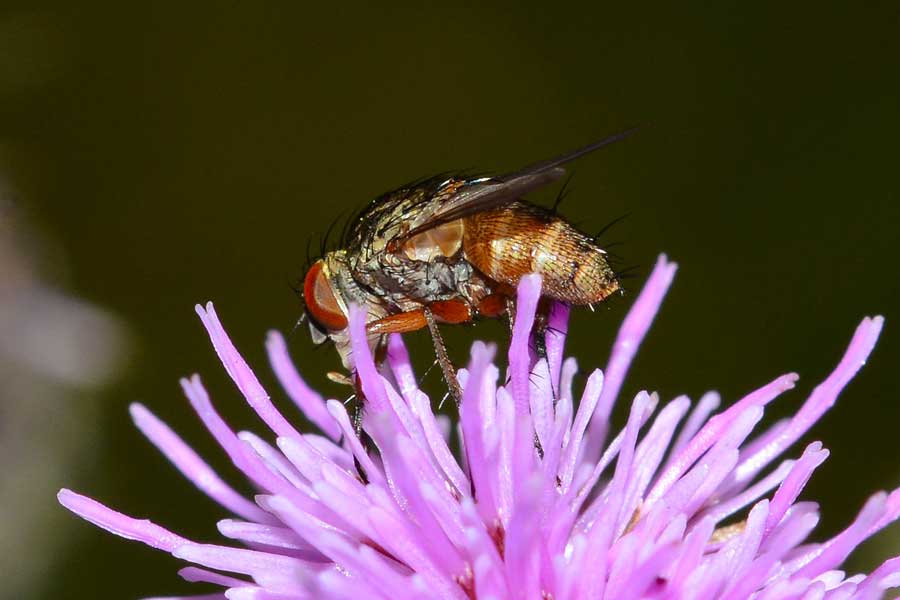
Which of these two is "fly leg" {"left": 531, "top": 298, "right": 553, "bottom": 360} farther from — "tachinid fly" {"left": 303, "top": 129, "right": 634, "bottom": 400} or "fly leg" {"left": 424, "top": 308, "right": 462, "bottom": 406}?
"fly leg" {"left": 424, "top": 308, "right": 462, "bottom": 406}

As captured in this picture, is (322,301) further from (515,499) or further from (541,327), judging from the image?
(515,499)

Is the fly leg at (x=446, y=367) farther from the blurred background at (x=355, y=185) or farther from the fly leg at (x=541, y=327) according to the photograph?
the blurred background at (x=355, y=185)

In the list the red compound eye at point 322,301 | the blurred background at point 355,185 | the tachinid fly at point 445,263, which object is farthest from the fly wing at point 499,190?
the blurred background at point 355,185

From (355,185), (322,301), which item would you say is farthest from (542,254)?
(355,185)

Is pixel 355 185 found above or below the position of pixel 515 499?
above

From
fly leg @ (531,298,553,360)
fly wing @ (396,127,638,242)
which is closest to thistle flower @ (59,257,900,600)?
fly leg @ (531,298,553,360)

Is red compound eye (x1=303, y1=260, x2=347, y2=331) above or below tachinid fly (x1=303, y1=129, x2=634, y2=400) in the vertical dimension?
below

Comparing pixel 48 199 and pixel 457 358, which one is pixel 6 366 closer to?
pixel 48 199
